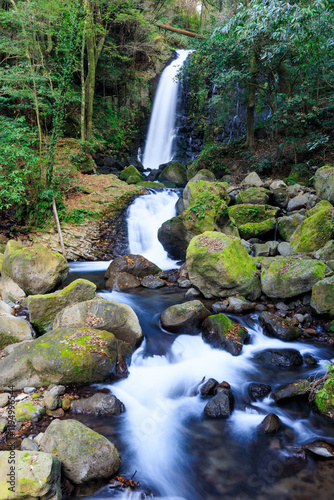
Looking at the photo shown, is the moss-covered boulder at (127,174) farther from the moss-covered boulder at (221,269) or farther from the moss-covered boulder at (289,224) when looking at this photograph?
the moss-covered boulder at (221,269)

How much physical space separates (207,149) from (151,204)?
212 inches

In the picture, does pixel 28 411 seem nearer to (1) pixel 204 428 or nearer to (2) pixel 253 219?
(1) pixel 204 428

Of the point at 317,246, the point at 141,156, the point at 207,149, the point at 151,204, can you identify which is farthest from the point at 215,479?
the point at 141,156

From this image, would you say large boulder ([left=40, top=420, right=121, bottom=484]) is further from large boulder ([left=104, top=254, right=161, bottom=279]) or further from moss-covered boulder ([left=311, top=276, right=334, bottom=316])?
large boulder ([left=104, top=254, right=161, bottom=279])

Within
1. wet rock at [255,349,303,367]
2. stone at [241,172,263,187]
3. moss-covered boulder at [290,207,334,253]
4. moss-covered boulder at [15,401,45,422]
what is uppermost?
stone at [241,172,263,187]

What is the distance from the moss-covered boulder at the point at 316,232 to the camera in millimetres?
7602

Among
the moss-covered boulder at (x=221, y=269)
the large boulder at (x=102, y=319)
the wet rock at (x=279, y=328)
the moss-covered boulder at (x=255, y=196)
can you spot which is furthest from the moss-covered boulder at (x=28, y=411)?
the moss-covered boulder at (x=255, y=196)

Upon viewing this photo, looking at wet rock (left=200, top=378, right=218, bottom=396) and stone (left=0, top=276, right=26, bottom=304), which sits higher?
stone (left=0, top=276, right=26, bottom=304)

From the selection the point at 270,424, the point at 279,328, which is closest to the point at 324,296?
the point at 279,328

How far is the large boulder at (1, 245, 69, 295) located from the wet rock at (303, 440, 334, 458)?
5.86 metres

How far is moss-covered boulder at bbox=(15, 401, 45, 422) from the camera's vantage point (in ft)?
11.5

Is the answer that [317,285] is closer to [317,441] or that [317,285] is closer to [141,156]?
[317,441]

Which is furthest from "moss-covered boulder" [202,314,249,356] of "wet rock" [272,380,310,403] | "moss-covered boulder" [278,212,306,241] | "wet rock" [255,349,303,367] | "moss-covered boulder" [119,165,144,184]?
"moss-covered boulder" [119,165,144,184]

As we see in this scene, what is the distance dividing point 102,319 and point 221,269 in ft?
10.2
